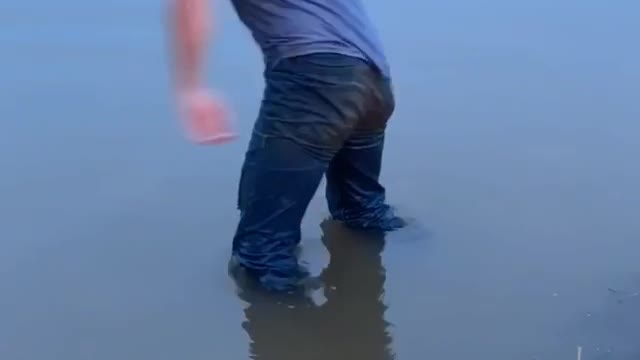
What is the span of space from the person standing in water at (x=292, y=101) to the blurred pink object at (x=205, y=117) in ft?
0.04

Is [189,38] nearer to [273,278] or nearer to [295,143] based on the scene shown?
[295,143]

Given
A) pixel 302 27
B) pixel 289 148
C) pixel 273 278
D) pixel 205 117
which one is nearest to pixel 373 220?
pixel 273 278

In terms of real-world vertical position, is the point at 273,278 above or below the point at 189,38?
below

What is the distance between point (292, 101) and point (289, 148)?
14 cm

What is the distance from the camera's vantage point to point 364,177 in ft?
13.6

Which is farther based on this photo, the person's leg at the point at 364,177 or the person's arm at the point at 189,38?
the person's leg at the point at 364,177

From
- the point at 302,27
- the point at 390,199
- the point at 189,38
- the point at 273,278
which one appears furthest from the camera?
the point at 390,199

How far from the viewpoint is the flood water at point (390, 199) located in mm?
3629

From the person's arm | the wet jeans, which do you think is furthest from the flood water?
the person's arm

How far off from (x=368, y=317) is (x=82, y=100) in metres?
2.13

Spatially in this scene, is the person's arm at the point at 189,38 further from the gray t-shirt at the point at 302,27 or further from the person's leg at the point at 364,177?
the person's leg at the point at 364,177

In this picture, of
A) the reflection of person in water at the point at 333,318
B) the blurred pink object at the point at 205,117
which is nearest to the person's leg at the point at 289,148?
the reflection of person in water at the point at 333,318

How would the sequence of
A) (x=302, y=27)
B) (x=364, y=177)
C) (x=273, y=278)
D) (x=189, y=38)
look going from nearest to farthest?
(x=189, y=38) → (x=302, y=27) → (x=273, y=278) → (x=364, y=177)

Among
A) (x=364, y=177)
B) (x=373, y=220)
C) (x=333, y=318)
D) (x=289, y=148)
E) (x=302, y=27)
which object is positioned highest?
(x=302, y=27)
